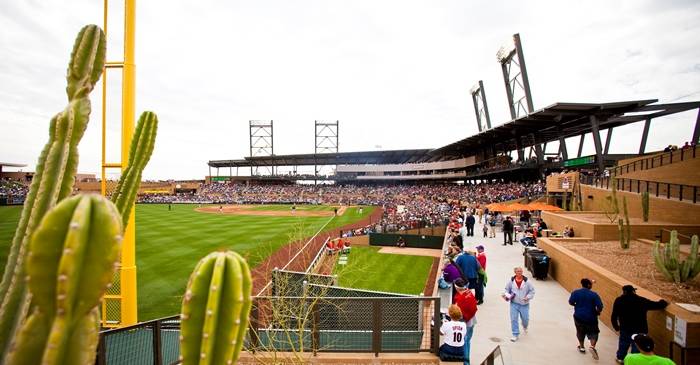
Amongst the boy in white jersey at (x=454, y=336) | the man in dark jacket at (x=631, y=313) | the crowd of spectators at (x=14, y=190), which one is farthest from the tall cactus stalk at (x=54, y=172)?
the crowd of spectators at (x=14, y=190)

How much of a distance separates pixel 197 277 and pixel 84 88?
1.50 meters

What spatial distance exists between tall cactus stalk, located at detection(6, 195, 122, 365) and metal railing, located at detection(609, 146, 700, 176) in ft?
65.0

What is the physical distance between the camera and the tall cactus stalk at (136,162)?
2.83m

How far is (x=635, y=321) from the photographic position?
6.18 meters

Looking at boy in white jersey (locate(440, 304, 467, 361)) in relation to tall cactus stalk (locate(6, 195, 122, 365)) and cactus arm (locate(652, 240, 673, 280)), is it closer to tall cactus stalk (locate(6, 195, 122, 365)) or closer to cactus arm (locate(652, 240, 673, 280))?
tall cactus stalk (locate(6, 195, 122, 365))

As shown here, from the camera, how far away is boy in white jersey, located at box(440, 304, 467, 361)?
580cm

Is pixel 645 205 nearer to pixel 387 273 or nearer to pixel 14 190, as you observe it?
pixel 387 273

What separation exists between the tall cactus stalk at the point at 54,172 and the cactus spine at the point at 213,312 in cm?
98

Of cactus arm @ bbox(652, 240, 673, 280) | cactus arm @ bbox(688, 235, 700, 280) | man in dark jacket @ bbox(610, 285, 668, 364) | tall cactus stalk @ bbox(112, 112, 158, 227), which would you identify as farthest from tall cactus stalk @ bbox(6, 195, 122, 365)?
cactus arm @ bbox(688, 235, 700, 280)

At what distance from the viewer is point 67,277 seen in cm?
139

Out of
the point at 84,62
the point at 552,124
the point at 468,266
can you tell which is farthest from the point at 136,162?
the point at 552,124

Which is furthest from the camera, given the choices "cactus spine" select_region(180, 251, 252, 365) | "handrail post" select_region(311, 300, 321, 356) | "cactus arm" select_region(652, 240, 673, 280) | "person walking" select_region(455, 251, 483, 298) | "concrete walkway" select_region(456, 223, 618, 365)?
"person walking" select_region(455, 251, 483, 298)

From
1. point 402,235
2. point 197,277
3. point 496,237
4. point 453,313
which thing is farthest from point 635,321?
point 402,235

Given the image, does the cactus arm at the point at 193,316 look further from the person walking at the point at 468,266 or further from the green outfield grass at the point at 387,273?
the green outfield grass at the point at 387,273
